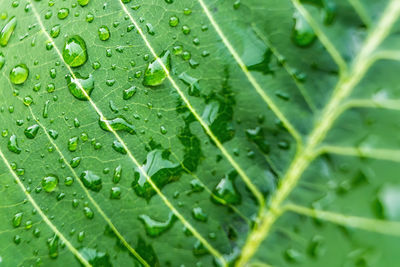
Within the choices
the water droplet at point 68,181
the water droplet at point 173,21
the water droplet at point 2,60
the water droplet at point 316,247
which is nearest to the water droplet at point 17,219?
the water droplet at point 68,181

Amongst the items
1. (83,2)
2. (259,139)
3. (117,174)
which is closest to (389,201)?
(259,139)

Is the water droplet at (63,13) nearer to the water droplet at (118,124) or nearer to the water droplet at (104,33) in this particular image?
the water droplet at (104,33)

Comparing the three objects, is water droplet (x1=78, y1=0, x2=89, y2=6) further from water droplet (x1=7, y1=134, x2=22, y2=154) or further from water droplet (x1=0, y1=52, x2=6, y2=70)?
water droplet (x1=7, y1=134, x2=22, y2=154)

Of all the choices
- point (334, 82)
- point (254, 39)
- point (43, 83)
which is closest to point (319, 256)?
point (334, 82)

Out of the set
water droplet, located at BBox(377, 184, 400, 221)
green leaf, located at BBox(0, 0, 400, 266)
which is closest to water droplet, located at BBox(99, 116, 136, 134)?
green leaf, located at BBox(0, 0, 400, 266)

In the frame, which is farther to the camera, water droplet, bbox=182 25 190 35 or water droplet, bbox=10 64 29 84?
water droplet, bbox=10 64 29 84

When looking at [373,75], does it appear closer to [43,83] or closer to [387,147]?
[387,147]
